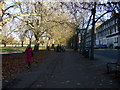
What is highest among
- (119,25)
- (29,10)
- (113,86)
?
(29,10)

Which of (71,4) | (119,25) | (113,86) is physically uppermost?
(71,4)

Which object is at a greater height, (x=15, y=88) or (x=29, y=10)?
(x=29, y=10)

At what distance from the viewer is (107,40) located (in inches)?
3189

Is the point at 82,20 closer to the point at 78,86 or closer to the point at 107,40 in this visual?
the point at 78,86

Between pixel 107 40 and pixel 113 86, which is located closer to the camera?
pixel 113 86

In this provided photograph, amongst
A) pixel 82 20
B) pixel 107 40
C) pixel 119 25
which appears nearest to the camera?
pixel 119 25

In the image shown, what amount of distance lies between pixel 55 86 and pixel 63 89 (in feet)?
1.73

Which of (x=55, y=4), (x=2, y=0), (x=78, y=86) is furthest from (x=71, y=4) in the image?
(x=78, y=86)

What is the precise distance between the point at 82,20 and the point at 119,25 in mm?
19970

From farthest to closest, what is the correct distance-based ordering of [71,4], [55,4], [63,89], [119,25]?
[55,4]
[71,4]
[119,25]
[63,89]

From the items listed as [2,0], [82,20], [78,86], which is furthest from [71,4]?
[82,20]

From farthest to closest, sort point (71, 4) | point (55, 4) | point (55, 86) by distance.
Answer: point (55, 4) < point (71, 4) < point (55, 86)

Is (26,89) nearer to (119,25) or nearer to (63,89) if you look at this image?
(63,89)

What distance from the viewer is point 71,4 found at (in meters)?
13.3
